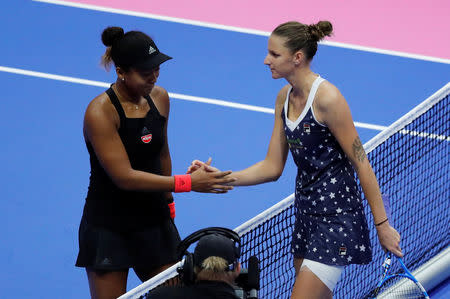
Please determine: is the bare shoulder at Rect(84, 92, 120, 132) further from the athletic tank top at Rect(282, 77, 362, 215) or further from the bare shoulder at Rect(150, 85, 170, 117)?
the athletic tank top at Rect(282, 77, 362, 215)

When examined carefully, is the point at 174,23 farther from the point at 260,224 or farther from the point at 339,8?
the point at 260,224

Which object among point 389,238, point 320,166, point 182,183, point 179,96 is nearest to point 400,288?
point 389,238

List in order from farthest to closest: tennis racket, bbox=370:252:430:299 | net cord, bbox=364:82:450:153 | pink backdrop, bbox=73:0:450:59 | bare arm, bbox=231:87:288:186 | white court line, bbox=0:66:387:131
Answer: pink backdrop, bbox=73:0:450:59 → white court line, bbox=0:66:387:131 → net cord, bbox=364:82:450:153 → tennis racket, bbox=370:252:430:299 → bare arm, bbox=231:87:288:186

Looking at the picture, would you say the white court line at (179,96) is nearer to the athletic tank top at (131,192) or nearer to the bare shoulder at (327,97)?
the athletic tank top at (131,192)

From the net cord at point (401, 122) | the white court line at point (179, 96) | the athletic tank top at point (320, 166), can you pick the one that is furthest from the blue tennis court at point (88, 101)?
the athletic tank top at point (320, 166)

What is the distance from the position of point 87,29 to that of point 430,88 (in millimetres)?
5148

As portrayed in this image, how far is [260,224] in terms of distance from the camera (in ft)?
17.8

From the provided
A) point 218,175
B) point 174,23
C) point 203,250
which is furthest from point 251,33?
point 203,250

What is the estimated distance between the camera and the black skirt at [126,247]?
524 centimetres

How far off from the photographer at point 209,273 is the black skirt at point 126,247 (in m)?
1.08

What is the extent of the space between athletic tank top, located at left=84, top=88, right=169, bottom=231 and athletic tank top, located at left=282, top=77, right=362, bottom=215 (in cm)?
91

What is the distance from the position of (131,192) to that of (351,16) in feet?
25.8

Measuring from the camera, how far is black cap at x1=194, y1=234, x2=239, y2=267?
4.16m

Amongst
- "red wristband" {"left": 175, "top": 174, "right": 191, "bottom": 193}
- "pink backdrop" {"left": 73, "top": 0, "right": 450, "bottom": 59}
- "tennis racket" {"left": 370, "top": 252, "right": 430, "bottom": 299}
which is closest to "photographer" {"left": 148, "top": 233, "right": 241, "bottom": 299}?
"red wristband" {"left": 175, "top": 174, "right": 191, "bottom": 193}
